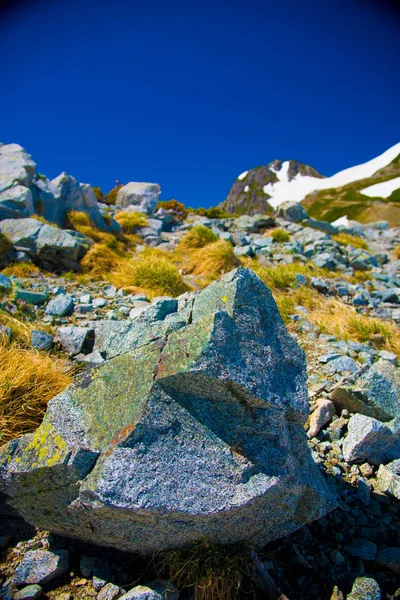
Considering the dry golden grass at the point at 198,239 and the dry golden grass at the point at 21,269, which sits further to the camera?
the dry golden grass at the point at 198,239

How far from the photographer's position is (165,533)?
242cm

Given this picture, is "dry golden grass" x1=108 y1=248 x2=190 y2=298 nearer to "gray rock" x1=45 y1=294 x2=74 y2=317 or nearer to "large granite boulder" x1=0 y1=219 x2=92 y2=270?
"large granite boulder" x1=0 y1=219 x2=92 y2=270

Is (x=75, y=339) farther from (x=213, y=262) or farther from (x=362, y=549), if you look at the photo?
(x=213, y=262)

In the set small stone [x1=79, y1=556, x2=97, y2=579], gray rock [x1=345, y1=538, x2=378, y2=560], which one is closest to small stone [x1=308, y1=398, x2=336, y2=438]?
gray rock [x1=345, y1=538, x2=378, y2=560]

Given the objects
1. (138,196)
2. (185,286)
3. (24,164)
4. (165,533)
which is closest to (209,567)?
(165,533)

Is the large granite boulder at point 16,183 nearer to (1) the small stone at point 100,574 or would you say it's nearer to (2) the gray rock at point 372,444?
(1) the small stone at point 100,574

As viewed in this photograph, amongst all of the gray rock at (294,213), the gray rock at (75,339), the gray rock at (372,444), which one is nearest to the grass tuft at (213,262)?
the gray rock at (75,339)

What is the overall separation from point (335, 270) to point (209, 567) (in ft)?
37.7

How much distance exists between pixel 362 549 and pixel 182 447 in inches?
82.0

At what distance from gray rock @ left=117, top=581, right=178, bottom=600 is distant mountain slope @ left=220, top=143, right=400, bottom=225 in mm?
55457

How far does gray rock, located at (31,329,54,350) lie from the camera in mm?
4859

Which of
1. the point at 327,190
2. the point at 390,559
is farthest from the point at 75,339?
the point at 327,190

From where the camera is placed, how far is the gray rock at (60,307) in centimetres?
634

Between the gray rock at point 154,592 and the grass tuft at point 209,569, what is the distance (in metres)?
0.06
